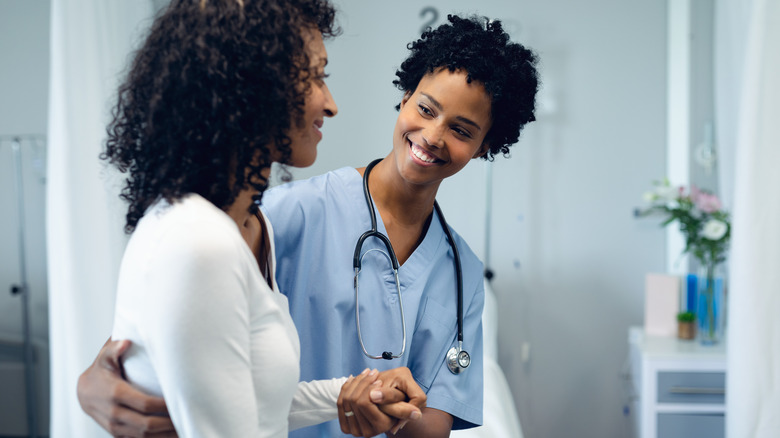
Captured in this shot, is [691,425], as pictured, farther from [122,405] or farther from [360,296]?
[122,405]

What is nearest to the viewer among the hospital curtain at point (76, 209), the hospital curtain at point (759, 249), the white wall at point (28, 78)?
the hospital curtain at point (759, 249)

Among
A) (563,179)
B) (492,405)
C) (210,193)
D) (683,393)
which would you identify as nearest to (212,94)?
(210,193)

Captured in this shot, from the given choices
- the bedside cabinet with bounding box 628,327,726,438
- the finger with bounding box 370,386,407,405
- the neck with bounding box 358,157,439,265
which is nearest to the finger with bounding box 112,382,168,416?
the finger with bounding box 370,386,407,405

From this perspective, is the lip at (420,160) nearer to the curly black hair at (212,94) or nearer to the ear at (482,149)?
the ear at (482,149)

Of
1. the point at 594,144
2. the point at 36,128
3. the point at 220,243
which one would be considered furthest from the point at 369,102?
the point at 220,243

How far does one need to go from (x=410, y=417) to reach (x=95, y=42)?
67.2 inches

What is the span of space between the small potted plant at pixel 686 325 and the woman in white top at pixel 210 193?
2063mm

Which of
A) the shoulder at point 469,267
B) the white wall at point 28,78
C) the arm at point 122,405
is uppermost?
the white wall at point 28,78

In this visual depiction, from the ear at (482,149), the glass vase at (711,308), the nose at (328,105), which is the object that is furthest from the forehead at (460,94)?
the glass vase at (711,308)

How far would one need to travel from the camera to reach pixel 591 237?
278 cm

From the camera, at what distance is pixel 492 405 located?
1.85 meters

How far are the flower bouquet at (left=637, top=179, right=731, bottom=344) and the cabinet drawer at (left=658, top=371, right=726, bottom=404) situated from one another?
18cm

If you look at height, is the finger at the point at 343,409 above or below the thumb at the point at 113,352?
below

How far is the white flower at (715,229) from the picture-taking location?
2.30 metres
